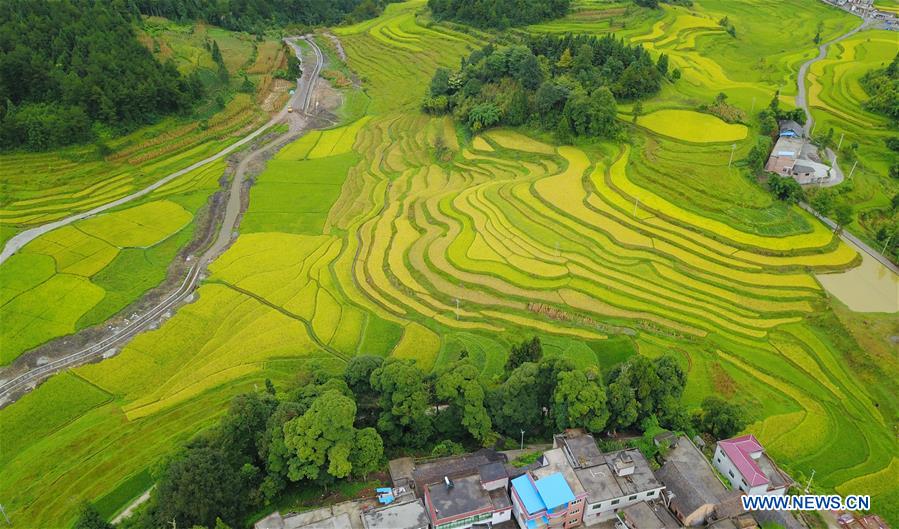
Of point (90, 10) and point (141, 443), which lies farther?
point (90, 10)

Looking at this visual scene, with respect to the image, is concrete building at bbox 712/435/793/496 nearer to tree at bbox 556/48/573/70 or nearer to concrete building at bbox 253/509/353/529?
concrete building at bbox 253/509/353/529

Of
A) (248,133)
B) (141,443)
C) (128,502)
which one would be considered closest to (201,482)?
(128,502)

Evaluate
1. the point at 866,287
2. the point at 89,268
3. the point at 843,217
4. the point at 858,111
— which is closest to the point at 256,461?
the point at 89,268

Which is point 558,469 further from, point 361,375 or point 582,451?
point 361,375

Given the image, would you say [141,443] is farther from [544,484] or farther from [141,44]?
[141,44]

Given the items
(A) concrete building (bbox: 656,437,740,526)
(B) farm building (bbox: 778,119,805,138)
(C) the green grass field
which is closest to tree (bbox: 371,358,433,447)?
(C) the green grass field

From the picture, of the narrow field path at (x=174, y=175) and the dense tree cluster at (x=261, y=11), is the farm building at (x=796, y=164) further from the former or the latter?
the dense tree cluster at (x=261, y=11)

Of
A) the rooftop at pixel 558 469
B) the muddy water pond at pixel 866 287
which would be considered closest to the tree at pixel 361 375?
the rooftop at pixel 558 469
